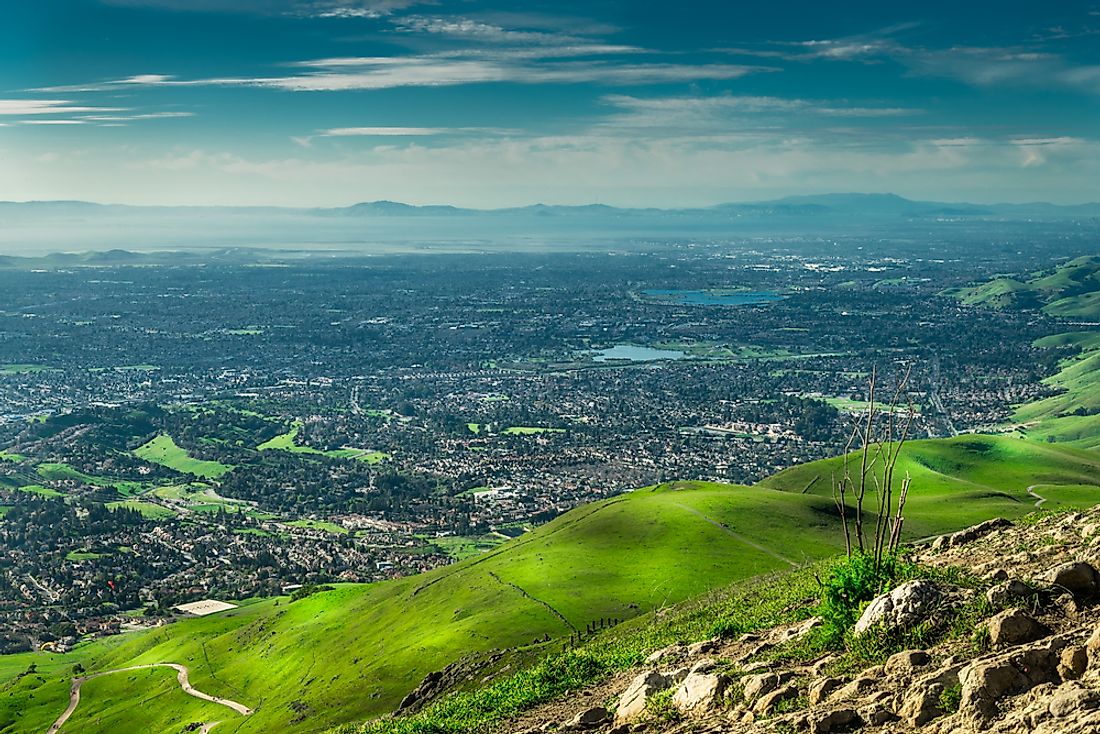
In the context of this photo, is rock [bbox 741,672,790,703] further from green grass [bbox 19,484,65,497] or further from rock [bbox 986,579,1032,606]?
green grass [bbox 19,484,65,497]

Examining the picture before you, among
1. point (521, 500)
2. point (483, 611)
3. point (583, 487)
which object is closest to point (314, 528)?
point (521, 500)

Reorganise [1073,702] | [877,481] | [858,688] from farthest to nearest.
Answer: [877,481]
[858,688]
[1073,702]

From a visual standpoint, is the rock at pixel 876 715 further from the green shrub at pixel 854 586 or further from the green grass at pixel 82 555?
the green grass at pixel 82 555

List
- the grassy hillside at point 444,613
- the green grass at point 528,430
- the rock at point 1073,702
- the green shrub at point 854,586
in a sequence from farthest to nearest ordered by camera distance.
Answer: the green grass at point 528,430 → the grassy hillside at point 444,613 → the green shrub at point 854,586 → the rock at point 1073,702

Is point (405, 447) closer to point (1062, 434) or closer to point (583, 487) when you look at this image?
point (583, 487)

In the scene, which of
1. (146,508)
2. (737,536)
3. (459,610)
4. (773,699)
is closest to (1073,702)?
(773,699)

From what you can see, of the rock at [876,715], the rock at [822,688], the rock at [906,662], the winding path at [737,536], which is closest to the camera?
the rock at [876,715]

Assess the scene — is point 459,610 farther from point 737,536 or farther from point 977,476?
point 977,476

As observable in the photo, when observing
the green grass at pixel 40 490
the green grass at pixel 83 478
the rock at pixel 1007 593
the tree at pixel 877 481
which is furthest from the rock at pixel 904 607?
the green grass at pixel 40 490
